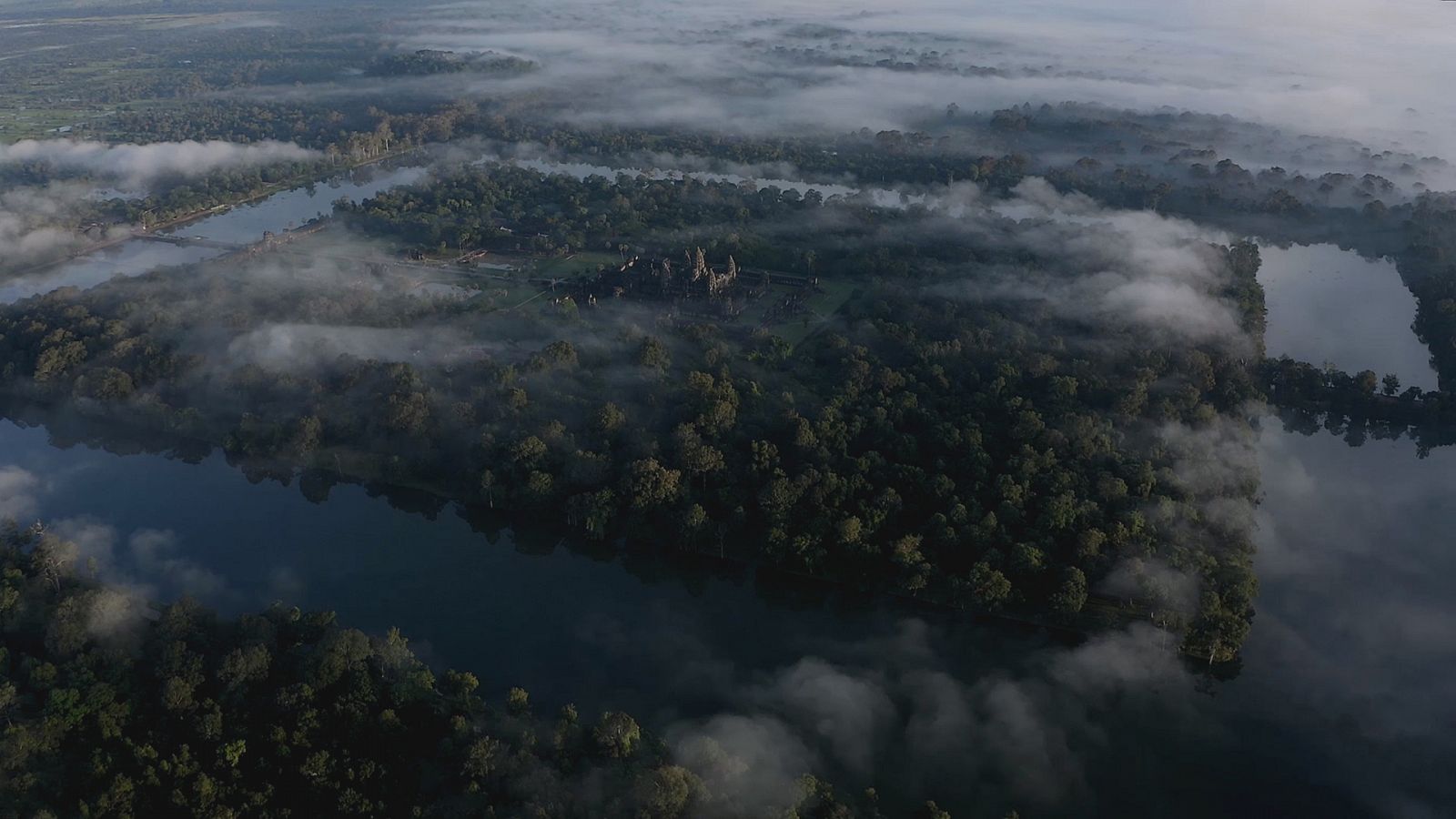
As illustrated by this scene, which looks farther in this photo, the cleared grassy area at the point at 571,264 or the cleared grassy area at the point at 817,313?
the cleared grassy area at the point at 571,264

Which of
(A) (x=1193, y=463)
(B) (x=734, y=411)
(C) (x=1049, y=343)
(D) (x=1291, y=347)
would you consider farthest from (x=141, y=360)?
(D) (x=1291, y=347)

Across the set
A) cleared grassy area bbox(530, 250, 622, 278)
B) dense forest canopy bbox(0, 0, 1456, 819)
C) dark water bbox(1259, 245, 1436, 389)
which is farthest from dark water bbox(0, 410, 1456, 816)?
cleared grassy area bbox(530, 250, 622, 278)

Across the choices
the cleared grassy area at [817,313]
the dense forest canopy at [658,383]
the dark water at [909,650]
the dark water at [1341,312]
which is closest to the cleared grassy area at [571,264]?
the dense forest canopy at [658,383]

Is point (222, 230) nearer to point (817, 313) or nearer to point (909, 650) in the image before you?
point (817, 313)

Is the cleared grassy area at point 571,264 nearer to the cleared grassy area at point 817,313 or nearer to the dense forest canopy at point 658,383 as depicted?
the dense forest canopy at point 658,383

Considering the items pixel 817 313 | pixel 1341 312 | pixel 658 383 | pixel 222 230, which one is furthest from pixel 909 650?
pixel 222 230

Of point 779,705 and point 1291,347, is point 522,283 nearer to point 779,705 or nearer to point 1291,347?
point 779,705
